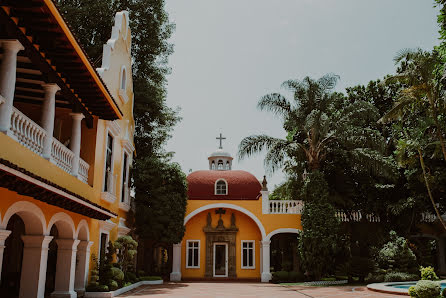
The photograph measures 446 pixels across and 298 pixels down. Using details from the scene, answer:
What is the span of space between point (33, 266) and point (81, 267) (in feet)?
11.9

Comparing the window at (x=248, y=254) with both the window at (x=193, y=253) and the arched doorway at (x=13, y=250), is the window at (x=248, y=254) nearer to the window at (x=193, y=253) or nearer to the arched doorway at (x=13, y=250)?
the window at (x=193, y=253)

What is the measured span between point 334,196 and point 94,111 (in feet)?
48.9

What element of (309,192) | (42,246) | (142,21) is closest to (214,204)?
(309,192)

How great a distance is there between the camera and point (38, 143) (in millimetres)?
10133

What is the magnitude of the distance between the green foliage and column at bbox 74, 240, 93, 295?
1383 cm

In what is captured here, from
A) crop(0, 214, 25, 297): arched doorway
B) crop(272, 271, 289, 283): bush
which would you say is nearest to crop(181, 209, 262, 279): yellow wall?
crop(272, 271, 289, 283): bush

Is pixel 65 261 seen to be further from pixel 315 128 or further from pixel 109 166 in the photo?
pixel 315 128

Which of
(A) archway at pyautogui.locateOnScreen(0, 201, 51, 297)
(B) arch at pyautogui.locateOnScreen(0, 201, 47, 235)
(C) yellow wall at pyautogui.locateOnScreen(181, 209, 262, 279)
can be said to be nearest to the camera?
(B) arch at pyautogui.locateOnScreen(0, 201, 47, 235)

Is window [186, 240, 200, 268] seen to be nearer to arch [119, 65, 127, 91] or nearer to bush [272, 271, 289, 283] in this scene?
bush [272, 271, 289, 283]

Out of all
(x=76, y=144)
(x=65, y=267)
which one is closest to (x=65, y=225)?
(x=65, y=267)

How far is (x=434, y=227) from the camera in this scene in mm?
27422

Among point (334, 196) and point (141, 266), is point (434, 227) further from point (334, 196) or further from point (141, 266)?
point (141, 266)

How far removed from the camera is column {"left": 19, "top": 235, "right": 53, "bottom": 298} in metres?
10.3

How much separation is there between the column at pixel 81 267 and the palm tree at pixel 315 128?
11725 mm
